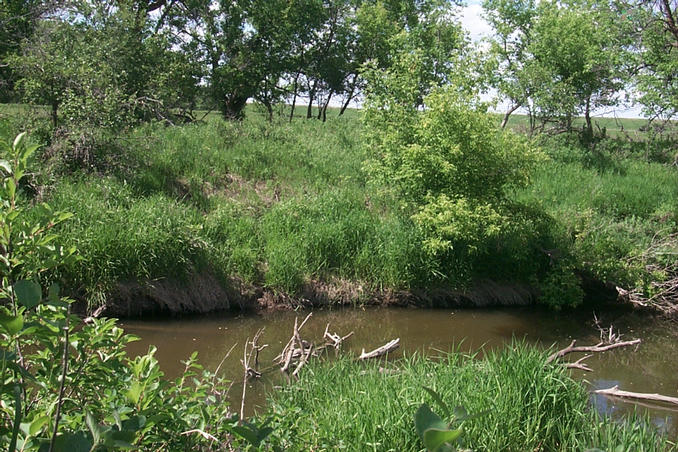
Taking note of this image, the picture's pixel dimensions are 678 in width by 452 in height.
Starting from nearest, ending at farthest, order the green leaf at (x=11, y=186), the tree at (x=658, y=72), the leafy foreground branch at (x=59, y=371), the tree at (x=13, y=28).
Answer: the leafy foreground branch at (x=59, y=371) → the green leaf at (x=11, y=186) → the tree at (x=13, y=28) → the tree at (x=658, y=72)

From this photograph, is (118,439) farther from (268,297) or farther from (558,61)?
(558,61)

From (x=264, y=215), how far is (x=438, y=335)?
4.66 m

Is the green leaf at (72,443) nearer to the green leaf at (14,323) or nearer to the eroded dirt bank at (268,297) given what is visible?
the green leaf at (14,323)

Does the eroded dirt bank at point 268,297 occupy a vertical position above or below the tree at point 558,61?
below

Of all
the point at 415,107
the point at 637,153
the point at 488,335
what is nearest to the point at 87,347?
the point at 488,335

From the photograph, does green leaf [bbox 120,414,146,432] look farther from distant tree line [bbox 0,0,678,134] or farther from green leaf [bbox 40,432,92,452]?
distant tree line [bbox 0,0,678,134]

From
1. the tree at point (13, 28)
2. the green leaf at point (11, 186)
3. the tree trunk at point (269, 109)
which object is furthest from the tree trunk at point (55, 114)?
the green leaf at point (11, 186)

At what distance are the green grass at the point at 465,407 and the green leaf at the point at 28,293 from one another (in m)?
2.53

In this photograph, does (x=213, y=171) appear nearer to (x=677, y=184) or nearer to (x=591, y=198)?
(x=591, y=198)

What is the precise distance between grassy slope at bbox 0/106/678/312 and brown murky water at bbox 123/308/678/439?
2.83 feet

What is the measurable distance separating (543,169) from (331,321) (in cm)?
1005

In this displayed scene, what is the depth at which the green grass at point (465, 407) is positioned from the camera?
4754mm

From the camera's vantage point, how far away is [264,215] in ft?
43.1

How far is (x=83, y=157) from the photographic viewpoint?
500 inches
